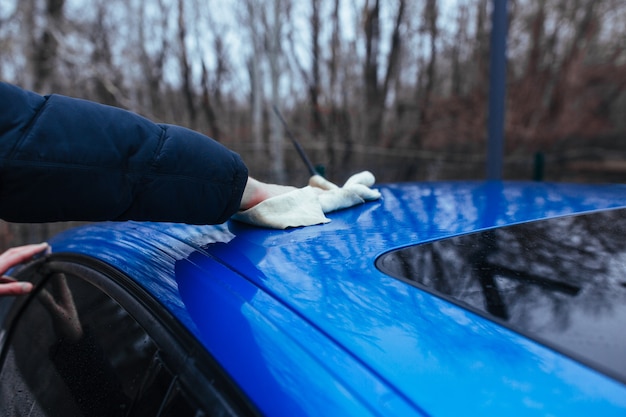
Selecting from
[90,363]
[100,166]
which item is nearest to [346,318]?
[100,166]

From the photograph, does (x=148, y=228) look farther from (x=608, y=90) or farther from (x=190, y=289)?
(x=608, y=90)

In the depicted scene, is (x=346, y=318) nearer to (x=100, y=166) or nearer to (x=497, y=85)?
(x=100, y=166)

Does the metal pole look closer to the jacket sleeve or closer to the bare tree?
the jacket sleeve

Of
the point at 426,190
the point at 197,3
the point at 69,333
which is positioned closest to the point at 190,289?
the point at 69,333

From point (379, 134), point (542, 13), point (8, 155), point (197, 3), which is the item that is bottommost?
point (379, 134)

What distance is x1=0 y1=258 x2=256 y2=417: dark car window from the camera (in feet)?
2.68

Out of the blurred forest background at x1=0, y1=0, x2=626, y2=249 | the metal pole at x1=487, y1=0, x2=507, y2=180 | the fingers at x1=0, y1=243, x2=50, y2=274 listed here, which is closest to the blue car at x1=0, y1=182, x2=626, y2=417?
the fingers at x1=0, y1=243, x2=50, y2=274

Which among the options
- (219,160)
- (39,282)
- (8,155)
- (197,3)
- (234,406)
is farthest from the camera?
(197,3)

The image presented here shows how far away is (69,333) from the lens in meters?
1.29

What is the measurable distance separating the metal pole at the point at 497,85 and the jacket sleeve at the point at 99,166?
368 centimetres

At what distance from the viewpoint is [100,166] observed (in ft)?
3.16

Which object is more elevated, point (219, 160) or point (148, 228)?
point (219, 160)

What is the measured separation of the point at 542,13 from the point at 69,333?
13.1m

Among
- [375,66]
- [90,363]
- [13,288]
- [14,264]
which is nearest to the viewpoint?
[90,363]
